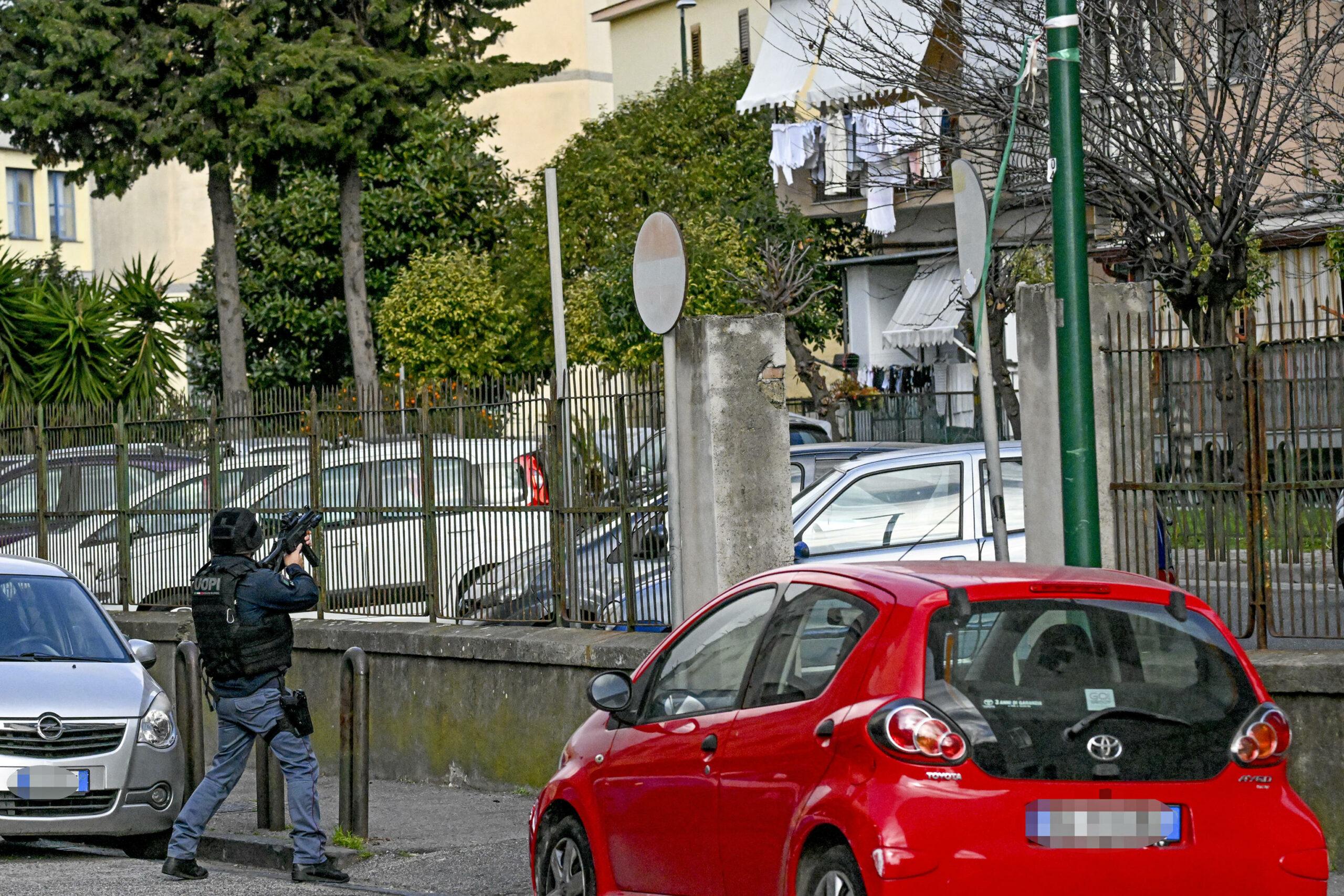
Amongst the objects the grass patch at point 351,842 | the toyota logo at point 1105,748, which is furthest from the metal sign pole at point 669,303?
the toyota logo at point 1105,748

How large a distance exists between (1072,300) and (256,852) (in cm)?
494

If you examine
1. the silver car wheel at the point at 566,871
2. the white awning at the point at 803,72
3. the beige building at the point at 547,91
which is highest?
the beige building at the point at 547,91

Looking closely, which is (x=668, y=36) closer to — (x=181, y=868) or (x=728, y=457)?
(x=728, y=457)

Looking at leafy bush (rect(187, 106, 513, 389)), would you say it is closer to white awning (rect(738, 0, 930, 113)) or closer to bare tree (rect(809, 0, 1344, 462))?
white awning (rect(738, 0, 930, 113))

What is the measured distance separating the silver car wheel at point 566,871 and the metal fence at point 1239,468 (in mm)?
3433

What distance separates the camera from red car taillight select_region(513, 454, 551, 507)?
472 inches

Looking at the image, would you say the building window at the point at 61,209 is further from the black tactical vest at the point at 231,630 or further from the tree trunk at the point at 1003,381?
the black tactical vest at the point at 231,630

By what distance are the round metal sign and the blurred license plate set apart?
4.84 meters

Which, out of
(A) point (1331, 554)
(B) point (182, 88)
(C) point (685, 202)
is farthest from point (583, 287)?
(A) point (1331, 554)

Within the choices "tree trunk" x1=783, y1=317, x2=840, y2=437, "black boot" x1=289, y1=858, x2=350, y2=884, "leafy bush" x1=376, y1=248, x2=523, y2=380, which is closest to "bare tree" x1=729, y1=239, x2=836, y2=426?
"tree trunk" x1=783, y1=317, x2=840, y2=437

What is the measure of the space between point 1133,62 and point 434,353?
19.1 meters

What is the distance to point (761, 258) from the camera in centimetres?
3138

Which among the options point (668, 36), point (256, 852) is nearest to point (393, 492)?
point (256, 852)

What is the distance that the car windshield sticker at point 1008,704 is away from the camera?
17.5 feet
